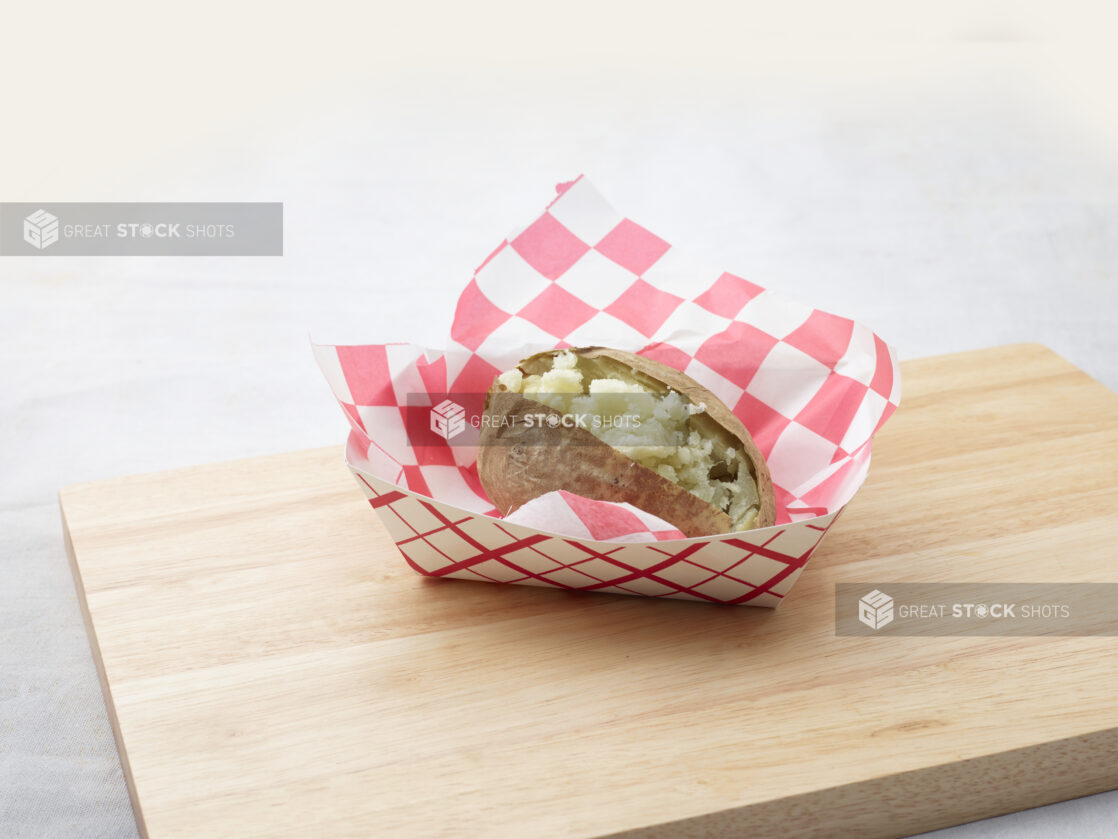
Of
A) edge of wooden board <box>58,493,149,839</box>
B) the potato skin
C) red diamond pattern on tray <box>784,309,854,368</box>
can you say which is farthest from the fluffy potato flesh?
edge of wooden board <box>58,493,149,839</box>

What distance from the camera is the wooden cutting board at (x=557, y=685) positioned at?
3.27ft

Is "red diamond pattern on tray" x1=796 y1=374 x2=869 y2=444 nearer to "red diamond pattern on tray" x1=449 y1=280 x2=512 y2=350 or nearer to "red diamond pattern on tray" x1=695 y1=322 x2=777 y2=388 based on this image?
"red diamond pattern on tray" x1=695 y1=322 x2=777 y2=388

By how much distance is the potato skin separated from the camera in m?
1.15

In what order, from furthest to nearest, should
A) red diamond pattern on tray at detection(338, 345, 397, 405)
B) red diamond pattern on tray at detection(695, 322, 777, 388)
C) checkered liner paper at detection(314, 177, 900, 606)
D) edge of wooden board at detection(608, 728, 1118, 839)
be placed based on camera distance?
red diamond pattern on tray at detection(695, 322, 777, 388), red diamond pattern on tray at detection(338, 345, 397, 405), checkered liner paper at detection(314, 177, 900, 606), edge of wooden board at detection(608, 728, 1118, 839)

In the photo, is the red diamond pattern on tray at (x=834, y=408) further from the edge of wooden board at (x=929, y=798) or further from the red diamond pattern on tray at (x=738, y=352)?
the edge of wooden board at (x=929, y=798)

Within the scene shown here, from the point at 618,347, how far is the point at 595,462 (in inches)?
12.2

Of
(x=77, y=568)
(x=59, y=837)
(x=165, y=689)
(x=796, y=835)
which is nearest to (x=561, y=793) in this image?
(x=796, y=835)

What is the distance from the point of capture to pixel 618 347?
1443 millimetres

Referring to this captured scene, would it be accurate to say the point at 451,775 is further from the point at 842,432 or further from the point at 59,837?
the point at 842,432

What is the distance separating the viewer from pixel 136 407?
6.42 ft

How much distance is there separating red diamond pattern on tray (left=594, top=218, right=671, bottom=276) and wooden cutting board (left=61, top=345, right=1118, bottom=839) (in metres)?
0.38

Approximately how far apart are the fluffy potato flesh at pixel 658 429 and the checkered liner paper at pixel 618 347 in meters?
0.10

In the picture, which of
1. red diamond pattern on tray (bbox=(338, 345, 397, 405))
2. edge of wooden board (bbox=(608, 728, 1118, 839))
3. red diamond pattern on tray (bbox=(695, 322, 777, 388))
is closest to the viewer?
edge of wooden board (bbox=(608, 728, 1118, 839))

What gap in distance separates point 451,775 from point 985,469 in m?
0.78
